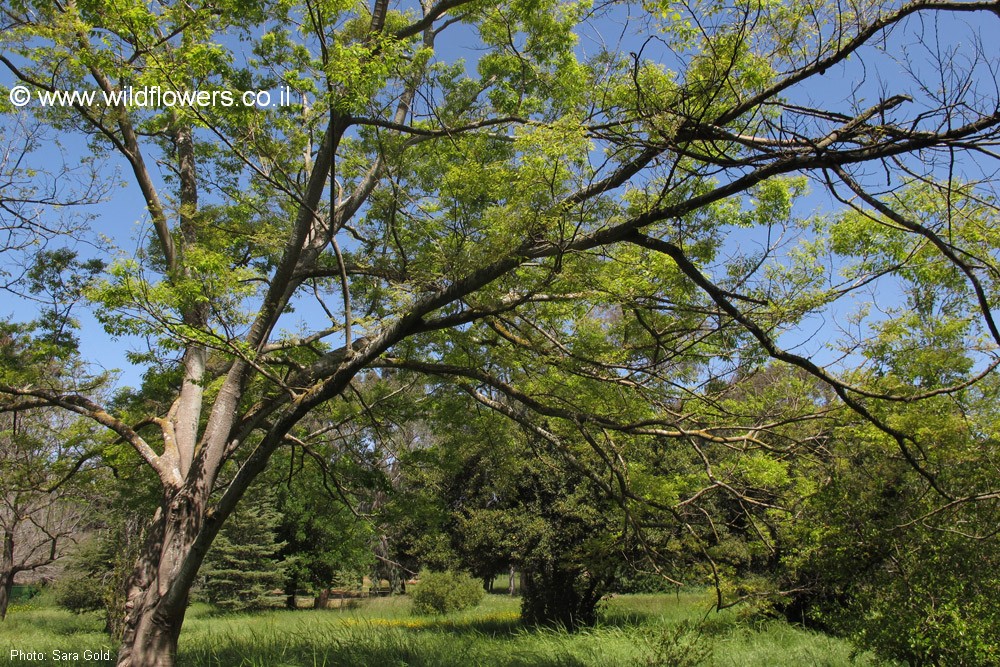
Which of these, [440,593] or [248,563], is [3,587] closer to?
[248,563]

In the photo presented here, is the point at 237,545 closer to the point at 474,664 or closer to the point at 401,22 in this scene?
the point at 474,664

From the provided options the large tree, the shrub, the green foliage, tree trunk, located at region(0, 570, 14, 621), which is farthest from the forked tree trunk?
Result: the green foliage

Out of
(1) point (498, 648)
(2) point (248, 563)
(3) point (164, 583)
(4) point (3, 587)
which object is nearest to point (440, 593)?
(2) point (248, 563)

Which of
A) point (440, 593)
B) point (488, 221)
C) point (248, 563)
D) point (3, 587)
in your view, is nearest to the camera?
point (488, 221)

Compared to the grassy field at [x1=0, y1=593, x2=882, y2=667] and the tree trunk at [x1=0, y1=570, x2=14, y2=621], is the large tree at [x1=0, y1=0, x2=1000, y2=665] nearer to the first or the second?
the grassy field at [x1=0, y1=593, x2=882, y2=667]

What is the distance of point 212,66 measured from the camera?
5613mm

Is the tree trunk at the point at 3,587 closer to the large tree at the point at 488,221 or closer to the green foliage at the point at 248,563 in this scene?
the green foliage at the point at 248,563

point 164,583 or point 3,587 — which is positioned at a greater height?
point 164,583

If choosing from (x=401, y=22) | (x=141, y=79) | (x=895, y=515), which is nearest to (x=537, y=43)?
(x=401, y=22)

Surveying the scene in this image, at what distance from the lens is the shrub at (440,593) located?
1898 centimetres

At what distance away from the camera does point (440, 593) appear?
1891 cm

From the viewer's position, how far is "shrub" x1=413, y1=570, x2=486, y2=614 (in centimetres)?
1898

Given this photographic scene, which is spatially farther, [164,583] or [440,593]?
[440,593]

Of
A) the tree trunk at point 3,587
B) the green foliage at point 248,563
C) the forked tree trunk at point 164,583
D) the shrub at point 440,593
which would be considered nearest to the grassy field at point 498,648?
the forked tree trunk at point 164,583
